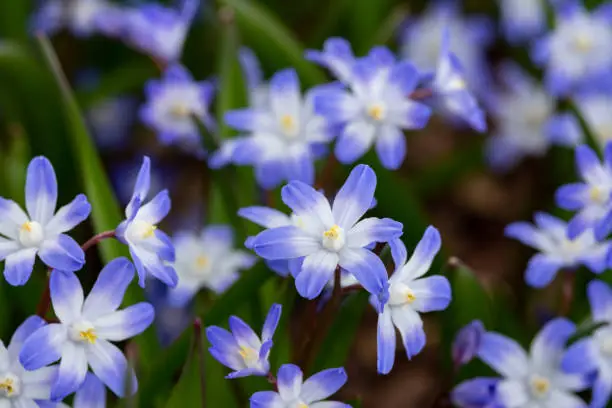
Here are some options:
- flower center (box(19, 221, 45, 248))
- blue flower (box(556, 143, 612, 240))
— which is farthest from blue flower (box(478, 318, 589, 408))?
flower center (box(19, 221, 45, 248))

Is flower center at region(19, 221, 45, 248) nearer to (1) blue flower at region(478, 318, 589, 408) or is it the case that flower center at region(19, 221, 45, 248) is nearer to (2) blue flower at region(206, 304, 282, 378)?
(2) blue flower at region(206, 304, 282, 378)

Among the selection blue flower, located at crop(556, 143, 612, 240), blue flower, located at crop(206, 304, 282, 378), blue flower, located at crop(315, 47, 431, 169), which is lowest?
blue flower, located at crop(206, 304, 282, 378)

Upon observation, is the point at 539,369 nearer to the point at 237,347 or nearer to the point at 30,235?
the point at 237,347

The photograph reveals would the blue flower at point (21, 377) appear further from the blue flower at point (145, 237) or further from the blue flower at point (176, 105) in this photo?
the blue flower at point (176, 105)

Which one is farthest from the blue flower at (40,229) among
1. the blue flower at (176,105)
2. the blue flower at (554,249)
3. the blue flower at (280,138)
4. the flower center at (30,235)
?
the blue flower at (554,249)

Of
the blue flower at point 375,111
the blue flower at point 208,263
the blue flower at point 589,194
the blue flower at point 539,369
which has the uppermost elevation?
the blue flower at point 375,111

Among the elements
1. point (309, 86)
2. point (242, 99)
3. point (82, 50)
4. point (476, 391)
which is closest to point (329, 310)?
point (476, 391)

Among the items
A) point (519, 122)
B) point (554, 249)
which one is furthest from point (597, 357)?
point (519, 122)
